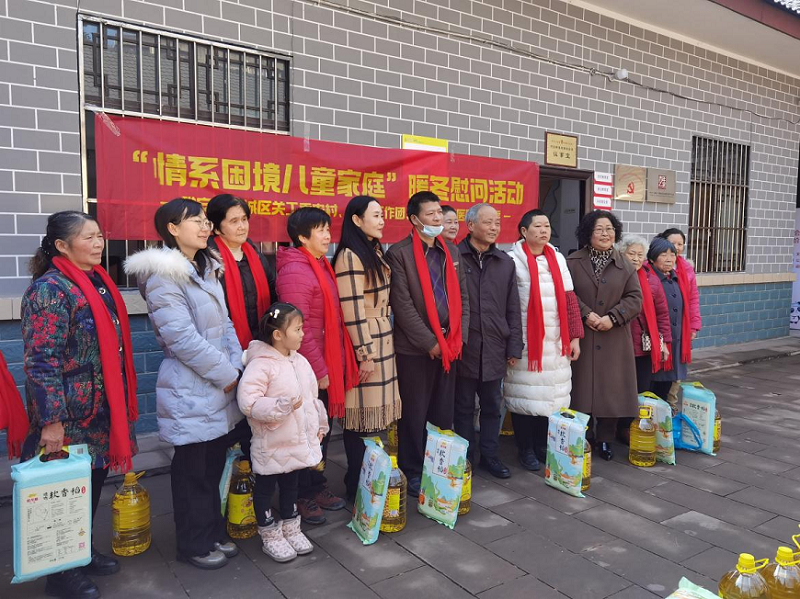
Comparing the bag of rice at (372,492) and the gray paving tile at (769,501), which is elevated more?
the bag of rice at (372,492)

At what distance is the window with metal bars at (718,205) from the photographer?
8.09 metres

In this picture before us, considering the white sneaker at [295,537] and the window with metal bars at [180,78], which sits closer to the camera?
the white sneaker at [295,537]

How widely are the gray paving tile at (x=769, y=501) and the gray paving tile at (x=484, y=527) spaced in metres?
1.42

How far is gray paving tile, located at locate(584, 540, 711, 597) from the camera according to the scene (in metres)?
Answer: 2.60

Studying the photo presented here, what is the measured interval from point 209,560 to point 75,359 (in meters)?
1.04

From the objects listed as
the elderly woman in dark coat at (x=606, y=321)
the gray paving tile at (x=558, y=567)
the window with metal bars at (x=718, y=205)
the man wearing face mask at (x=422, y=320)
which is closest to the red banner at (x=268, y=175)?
the man wearing face mask at (x=422, y=320)

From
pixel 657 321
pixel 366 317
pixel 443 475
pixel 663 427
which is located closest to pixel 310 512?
pixel 443 475

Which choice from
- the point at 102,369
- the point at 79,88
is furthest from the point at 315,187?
the point at 102,369

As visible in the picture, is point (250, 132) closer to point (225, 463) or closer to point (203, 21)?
point (203, 21)

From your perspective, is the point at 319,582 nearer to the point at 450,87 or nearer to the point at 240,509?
the point at 240,509

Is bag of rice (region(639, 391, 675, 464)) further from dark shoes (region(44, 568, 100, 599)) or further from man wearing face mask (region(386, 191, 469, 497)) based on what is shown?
dark shoes (region(44, 568, 100, 599))

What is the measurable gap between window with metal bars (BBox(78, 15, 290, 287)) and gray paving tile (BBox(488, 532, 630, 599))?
10.0 feet

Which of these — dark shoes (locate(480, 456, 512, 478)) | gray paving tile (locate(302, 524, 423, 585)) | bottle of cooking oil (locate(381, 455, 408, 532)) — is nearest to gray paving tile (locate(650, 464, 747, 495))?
dark shoes (locate(480, 456, 512, 478))

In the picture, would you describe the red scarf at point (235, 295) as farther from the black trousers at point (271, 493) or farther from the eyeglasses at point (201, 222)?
the black trousers at point (271, 493)
